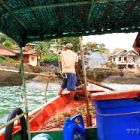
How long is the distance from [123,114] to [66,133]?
0.57 meters

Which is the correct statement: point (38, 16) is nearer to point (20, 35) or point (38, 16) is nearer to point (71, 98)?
point (20, 35)

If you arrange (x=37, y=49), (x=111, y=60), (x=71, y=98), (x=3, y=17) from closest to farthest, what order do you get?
(x=3, y=17) → (x=71, y=98) → (x=37, y=49) → (x=111, y=60)

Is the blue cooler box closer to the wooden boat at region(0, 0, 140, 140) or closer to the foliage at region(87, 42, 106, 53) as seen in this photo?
the wooden boat at region(0, 0, 140, 140)

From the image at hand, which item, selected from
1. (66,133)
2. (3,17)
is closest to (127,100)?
(66,133)

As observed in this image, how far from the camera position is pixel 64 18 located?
3.08 m

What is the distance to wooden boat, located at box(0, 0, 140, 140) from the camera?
264cm

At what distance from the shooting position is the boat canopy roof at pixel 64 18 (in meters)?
2.63

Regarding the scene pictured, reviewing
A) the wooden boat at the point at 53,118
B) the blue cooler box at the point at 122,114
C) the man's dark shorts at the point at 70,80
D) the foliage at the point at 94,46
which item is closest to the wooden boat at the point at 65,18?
the wooden boat at the point at 53,118

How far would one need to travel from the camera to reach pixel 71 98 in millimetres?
10555

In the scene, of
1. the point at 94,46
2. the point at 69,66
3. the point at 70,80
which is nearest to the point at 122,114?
the point at 70,80

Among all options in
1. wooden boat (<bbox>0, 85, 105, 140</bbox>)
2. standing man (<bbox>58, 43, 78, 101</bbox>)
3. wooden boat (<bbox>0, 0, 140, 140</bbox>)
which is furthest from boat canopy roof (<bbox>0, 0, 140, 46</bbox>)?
standing man (<bbox>58, 43, 78, 101</bbox>)

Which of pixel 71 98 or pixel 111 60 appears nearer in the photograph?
pixel 71 98

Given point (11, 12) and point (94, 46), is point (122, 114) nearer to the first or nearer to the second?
point (11, 12)

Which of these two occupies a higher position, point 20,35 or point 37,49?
point 37,49
